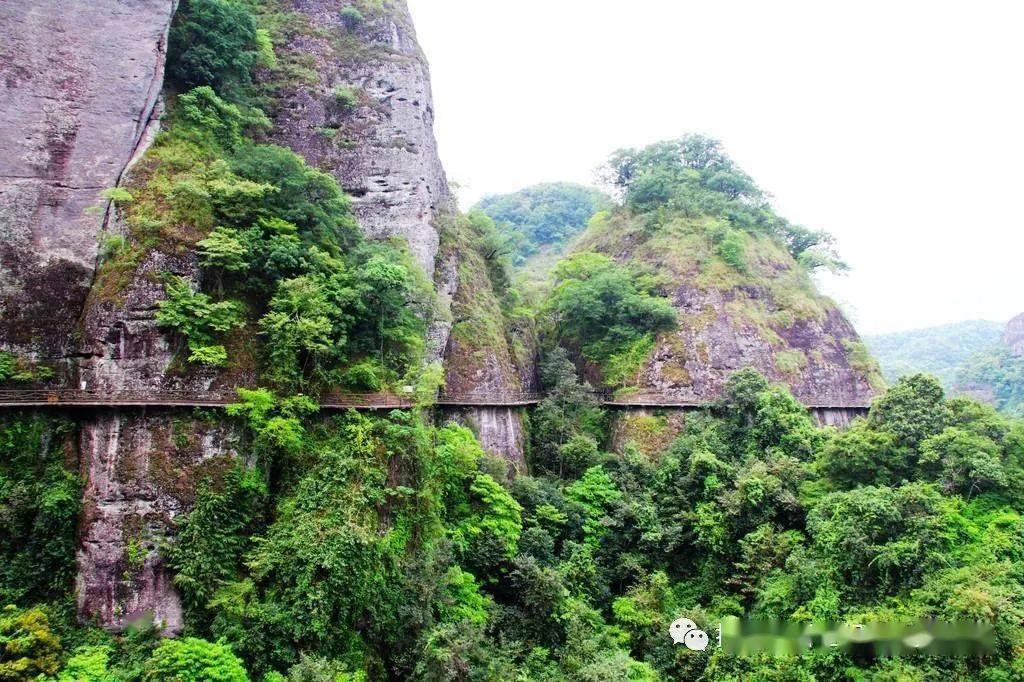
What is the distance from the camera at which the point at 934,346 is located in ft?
261

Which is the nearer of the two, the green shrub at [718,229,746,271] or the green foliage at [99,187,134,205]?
the green foliage at [99,187,134,205]

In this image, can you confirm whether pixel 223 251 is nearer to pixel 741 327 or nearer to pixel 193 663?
pixel 193 663

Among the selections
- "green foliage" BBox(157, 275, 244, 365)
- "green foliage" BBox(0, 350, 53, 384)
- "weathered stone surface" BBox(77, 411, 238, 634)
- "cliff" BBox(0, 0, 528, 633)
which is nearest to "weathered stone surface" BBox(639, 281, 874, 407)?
"cliff" BBox(0, 0, 528, 633)

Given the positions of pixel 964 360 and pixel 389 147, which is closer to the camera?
pixel 389 147

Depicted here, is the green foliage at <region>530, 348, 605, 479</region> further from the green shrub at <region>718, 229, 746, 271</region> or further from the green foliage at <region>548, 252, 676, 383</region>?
the green shrub at <region>718, 229, 746, 271</region>

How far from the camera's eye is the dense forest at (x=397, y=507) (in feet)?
52.0

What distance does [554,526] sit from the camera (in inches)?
926

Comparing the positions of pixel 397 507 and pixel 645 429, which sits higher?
pixel 645 429

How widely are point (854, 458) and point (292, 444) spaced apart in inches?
751

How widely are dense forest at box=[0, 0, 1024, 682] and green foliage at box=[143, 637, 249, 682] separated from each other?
5cm

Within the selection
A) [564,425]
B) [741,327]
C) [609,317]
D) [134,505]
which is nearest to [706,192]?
[741,327]

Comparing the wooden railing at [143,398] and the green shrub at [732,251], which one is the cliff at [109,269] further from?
the green shrub at [732,251]

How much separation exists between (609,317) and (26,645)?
87.8ft

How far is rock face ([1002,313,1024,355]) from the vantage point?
50.3 m
